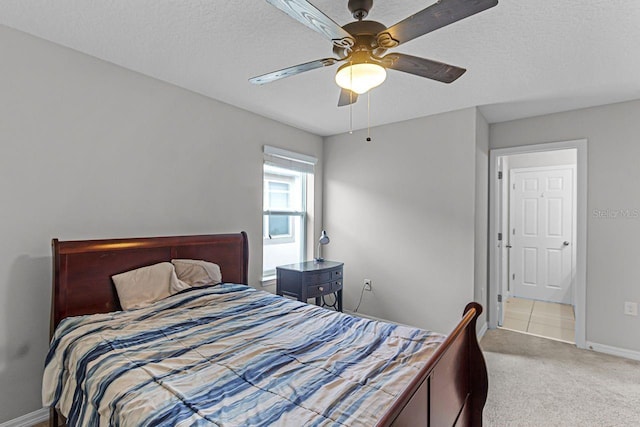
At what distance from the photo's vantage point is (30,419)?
1972 millimetres

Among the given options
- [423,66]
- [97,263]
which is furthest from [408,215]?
[97,263]

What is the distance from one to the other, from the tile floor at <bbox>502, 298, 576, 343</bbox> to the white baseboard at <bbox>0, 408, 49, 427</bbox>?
4.41 m

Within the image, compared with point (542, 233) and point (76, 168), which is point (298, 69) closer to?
point (76, 168)

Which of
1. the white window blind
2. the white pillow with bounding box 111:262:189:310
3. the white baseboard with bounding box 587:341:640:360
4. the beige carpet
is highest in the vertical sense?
the white window blind

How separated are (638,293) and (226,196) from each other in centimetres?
404

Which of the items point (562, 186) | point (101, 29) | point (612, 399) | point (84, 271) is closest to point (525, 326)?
point (612, 399)

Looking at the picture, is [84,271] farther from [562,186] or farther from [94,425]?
[562,186]

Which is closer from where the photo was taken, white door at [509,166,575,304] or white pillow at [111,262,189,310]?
white pillow at [111,262,189,310]

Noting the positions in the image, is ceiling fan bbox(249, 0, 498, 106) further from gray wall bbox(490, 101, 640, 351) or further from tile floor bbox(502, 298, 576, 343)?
tile floor bbox(502, 298, 576, 343)

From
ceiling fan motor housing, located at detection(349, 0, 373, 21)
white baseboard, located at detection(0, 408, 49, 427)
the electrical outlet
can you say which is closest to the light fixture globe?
ceiling fan motor housing, located at detection(349, 0, 373, 21)

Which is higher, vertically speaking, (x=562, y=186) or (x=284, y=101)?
(x=284, y=101)

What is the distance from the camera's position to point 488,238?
145 inches

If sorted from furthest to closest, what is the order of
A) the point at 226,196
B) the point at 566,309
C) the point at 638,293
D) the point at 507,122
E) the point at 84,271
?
the point at 566,309 < the point at 507,122 < the point at 226,196 < the point at 638,293 < the point at 84,271

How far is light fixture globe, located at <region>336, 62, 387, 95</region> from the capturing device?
150cm
